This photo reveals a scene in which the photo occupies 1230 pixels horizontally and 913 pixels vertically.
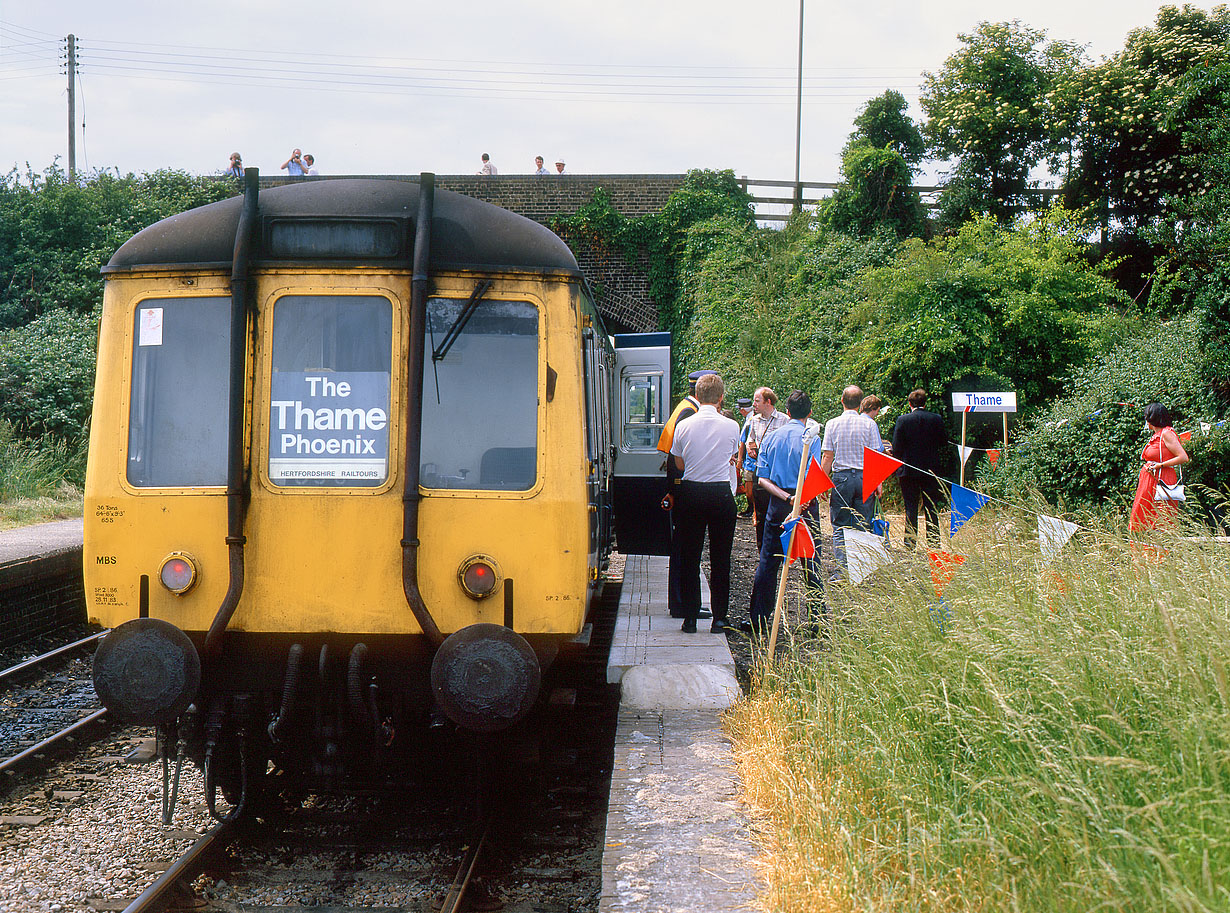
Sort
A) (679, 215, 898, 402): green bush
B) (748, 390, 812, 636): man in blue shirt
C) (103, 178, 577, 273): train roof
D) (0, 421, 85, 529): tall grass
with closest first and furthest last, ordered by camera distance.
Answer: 1. (103, 178, 577, 273): train roof
2. (748, 390, 812, 636): man in blue shirt
3. (0, 421, 85, 529): tall grass
4. (679, 215, 898, 402): green bush

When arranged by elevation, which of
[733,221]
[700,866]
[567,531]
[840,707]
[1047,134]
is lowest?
[700,866]

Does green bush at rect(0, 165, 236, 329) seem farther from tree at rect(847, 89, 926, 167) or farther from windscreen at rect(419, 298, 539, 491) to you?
windscreen at rect(419, 298, 539, 491)

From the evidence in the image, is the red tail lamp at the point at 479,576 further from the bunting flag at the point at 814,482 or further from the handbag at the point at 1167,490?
the handbag at the point at 1167,490

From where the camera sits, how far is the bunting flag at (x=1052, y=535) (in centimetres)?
504

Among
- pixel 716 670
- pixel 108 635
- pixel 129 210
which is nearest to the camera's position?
pixel 108 635

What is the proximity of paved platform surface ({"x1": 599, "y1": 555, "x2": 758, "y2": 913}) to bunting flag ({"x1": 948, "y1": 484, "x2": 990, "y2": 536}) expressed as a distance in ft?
5.06

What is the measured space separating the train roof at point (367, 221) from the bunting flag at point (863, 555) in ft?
7.34

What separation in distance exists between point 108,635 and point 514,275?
2.27 meters

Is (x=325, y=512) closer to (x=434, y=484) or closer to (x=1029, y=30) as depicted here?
(x=434, y=484)

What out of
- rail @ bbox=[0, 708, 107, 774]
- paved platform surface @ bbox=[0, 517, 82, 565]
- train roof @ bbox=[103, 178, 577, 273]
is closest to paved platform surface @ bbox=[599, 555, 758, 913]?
train roof @ bbox=[103, 178, 577, 273]

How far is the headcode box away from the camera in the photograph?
14.1 meters

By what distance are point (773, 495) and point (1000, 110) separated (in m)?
21.0

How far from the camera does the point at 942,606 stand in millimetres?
4840

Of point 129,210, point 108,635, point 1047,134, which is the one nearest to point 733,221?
point 1047,134
